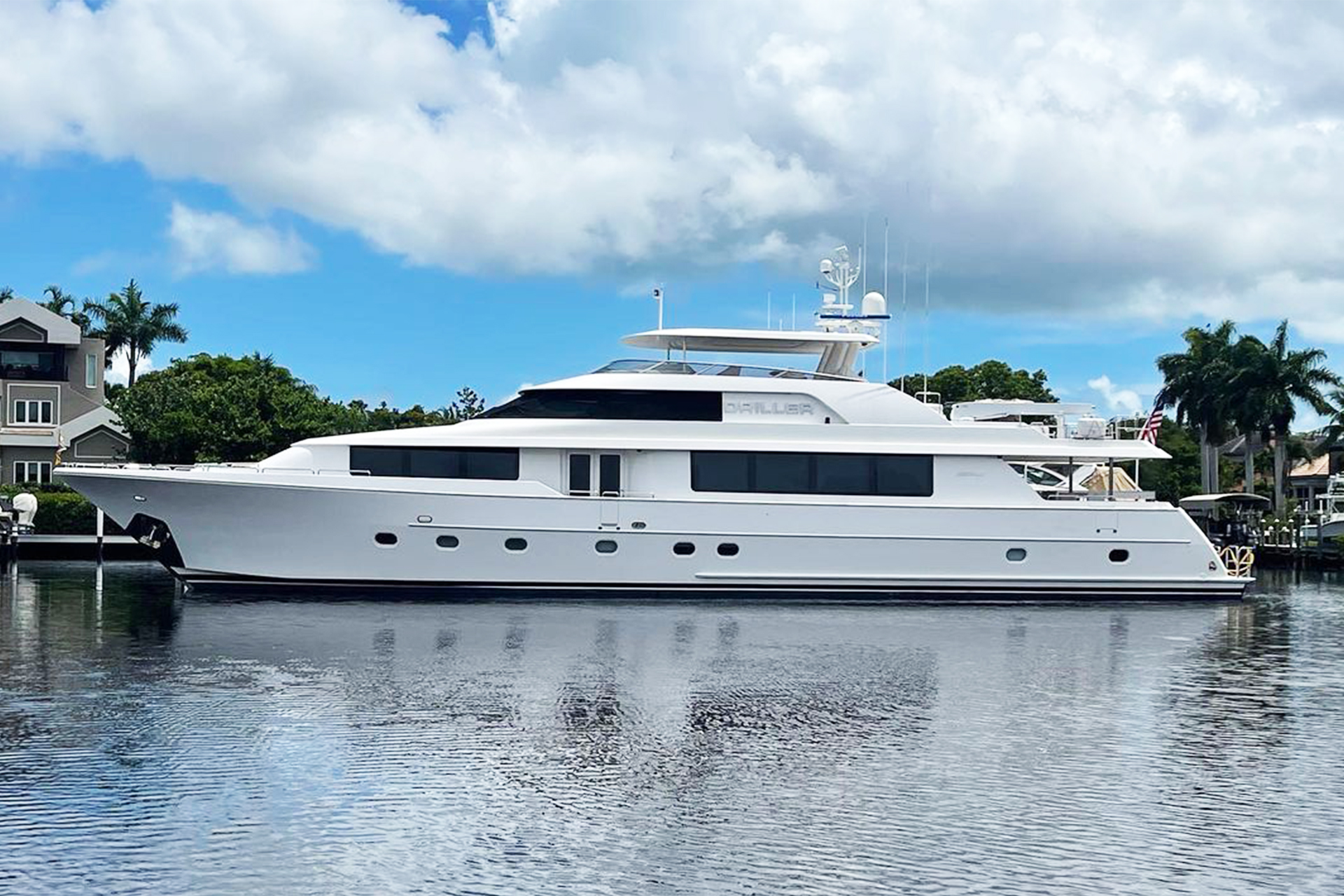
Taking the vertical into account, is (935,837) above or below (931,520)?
below

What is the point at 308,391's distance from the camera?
5416 cm

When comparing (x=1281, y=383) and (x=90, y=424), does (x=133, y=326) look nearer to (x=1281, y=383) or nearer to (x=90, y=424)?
(x=90, y=424)

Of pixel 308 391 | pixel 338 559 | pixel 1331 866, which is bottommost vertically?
pixel 1331 866

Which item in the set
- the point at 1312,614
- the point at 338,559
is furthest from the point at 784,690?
the point at 1312,614

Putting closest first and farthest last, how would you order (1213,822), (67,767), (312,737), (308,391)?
(1213,822) → (67,767) → (312,737) → (308,391)

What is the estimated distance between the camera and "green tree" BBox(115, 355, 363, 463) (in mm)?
47125

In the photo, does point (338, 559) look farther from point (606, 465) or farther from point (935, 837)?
point (935, 837)

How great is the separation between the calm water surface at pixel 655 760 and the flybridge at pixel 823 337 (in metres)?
7.15

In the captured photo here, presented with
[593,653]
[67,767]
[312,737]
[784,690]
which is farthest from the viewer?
[593,653]

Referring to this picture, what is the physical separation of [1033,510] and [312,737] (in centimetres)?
1680

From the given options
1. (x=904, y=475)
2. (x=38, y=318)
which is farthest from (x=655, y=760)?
(x=38, y=318)

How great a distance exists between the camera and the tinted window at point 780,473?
25969 mm

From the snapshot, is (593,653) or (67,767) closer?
(67,767)

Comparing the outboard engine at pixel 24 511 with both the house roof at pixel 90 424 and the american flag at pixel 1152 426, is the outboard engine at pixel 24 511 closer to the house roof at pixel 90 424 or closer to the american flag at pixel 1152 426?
the house roof at pixel 90 424
